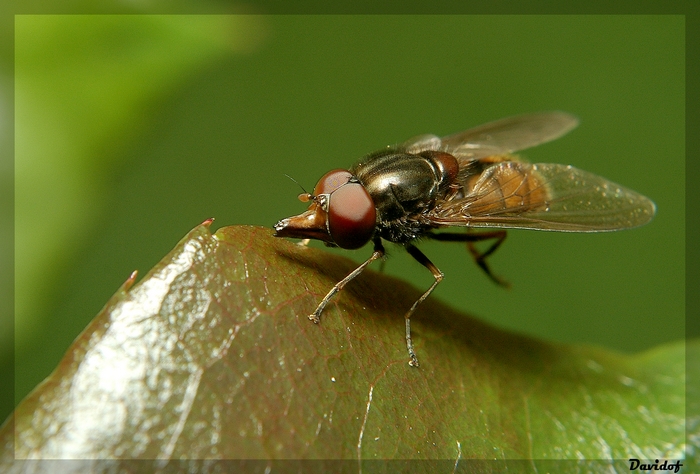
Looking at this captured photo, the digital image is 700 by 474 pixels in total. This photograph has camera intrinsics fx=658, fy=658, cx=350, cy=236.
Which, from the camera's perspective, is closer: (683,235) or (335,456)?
(335,456)

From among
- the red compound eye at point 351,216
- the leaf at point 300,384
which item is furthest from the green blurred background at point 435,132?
the leaf at point 300,384

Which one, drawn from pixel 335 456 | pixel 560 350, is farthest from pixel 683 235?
pixel 335 456

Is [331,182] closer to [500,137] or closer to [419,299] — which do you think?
[419,299]

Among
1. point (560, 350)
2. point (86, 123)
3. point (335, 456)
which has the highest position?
point (86, 123)

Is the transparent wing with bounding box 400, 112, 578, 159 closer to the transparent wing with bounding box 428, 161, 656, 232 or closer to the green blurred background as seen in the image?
the transparent wing with bounding box 428, 161, 656, 232

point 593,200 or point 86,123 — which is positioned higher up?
point 86,123

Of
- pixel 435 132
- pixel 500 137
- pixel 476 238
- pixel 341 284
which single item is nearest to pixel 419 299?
pixel 341 284

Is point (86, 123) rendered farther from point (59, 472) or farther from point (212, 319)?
point (59, 472)

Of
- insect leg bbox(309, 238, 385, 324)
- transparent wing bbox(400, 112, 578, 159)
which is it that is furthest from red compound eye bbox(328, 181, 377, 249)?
transparent wing bbox(400, 112, 578, 159)
